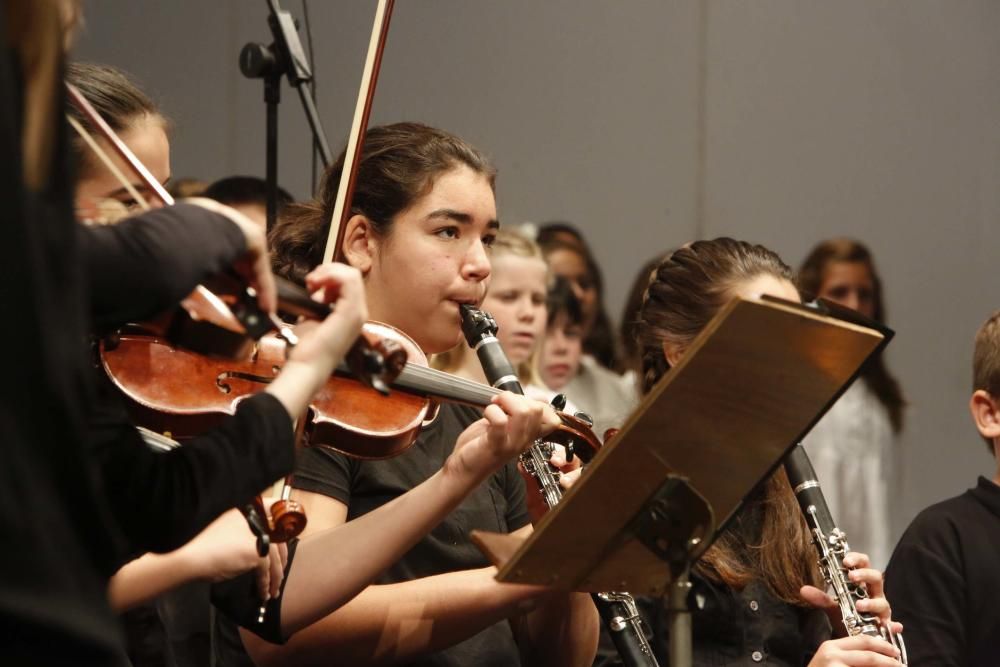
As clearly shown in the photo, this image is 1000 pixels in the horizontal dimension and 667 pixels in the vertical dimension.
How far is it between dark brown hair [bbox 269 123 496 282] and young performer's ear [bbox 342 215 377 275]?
0.4 inches

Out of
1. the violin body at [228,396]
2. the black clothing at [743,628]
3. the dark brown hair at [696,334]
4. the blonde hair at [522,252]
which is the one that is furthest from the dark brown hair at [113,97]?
the blonde hair at [522,252]

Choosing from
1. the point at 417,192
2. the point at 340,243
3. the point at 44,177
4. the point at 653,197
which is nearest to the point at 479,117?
the point at 653,197

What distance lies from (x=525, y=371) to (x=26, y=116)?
2403mm

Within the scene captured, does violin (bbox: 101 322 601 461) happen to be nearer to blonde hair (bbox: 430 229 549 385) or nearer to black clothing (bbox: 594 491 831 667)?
black clothing (bbox: 594 491 831 667)

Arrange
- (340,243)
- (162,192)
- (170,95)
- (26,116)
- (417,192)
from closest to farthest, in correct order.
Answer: (26,116), (162,192), (340,243), (417,192), (170,95)

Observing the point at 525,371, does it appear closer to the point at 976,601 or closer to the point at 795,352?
the point at 976,601

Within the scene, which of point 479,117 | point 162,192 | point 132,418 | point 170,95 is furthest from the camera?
point 479,117

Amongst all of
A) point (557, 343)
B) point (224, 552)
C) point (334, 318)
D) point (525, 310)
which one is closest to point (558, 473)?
point (224, 552)

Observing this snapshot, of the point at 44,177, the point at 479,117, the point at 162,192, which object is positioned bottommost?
the point at 479,117

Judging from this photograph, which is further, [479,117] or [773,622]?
[479,117]

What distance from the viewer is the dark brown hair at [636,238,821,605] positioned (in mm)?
1865

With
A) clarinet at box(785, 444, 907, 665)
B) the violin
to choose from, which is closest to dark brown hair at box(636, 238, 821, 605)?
clarinet at box(785, 444, 907, 665)

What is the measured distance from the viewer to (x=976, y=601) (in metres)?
1.94

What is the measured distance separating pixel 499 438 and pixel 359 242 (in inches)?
17.7
